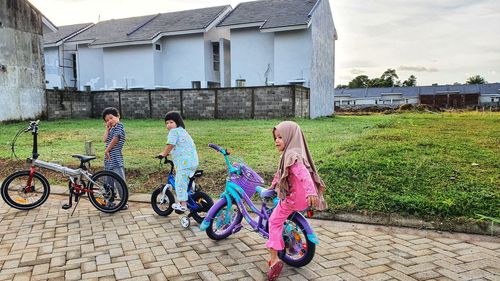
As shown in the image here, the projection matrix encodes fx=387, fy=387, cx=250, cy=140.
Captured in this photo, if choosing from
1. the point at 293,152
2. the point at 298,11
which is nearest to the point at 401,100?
the point at 298,11

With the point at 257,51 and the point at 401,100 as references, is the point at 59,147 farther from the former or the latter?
the point at 401,100

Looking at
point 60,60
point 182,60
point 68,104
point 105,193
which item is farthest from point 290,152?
point 60,60

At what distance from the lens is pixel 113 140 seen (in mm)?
5312

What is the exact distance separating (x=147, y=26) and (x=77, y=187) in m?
26.9

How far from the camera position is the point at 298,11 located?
83.2ft

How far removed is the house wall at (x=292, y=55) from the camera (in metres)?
24.6

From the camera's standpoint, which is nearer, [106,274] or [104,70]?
[106,274]

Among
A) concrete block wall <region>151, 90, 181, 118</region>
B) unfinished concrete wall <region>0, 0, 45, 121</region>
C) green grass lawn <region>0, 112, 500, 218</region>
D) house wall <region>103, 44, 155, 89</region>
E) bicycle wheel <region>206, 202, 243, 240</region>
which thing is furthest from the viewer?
house wall <region>103, 44, 155, 89</region>

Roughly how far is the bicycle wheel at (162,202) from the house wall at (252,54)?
21.4m

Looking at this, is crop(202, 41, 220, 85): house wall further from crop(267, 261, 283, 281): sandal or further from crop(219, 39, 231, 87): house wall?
crop(267, 261, 283, 281): sandal

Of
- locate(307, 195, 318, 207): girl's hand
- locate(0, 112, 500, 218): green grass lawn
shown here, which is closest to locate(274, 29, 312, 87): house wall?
locate(0, 112, 500, 218): green grass lawn

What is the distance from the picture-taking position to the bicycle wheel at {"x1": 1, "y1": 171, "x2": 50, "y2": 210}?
17.6ft

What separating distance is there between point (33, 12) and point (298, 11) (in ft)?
51.7

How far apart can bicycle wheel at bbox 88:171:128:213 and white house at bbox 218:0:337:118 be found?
19.9 m
